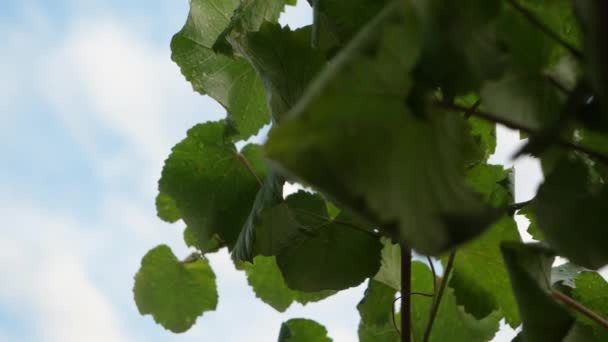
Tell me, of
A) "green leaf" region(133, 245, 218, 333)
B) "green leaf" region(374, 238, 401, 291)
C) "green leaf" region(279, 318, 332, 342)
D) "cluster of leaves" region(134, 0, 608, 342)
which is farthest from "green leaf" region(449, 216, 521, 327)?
"green leaf" region(133, 245, 218, 333)

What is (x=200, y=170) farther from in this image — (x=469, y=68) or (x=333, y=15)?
(x=469, y=68)

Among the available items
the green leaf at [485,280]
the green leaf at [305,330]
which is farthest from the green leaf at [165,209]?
the green leaf at [485,280]

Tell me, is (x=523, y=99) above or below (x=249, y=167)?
below

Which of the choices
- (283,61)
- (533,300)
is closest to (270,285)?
(283,61)

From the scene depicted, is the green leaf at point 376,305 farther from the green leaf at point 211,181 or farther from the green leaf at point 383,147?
the green leaf at point 383,147

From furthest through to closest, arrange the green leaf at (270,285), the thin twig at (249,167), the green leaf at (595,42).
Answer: the green leaf at (270,285) → the thin twig at (249,167) → the green leaf at (595,42)

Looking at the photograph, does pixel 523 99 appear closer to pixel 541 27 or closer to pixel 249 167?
pixel 541 27

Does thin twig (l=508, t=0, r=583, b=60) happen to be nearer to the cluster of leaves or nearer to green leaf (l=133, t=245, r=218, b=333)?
the cluster of leaves
